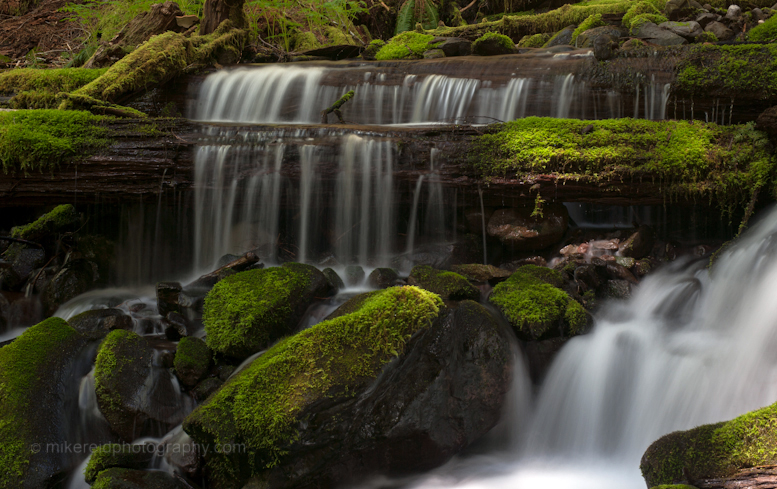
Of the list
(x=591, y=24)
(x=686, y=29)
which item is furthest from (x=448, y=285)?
(x=591, y=24)

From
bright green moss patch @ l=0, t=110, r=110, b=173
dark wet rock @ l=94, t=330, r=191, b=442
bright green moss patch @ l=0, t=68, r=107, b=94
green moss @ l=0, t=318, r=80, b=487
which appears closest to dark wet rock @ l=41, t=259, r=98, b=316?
bright green moss patch @ l=0, t=110, r=110, b=173

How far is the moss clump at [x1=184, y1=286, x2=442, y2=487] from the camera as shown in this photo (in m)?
3.08

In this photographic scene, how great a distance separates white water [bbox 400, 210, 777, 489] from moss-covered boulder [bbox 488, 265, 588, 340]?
7.0 inches

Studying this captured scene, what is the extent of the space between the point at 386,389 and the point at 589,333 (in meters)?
2.02

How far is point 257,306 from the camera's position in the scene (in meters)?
4.21

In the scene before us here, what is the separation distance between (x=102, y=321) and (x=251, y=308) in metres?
1.69

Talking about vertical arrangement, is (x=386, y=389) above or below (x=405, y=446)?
above

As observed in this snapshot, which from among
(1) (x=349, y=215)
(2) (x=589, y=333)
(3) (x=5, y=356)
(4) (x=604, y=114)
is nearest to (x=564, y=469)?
(2) (x=589, y=333)

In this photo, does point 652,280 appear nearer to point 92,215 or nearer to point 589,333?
point 589,333

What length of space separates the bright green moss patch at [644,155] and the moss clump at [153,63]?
18.3 ft

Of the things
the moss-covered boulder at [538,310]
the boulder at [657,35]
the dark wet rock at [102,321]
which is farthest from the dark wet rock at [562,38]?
the dark wet rock at [102,321]

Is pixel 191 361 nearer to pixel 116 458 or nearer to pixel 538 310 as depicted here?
pixel 116 458

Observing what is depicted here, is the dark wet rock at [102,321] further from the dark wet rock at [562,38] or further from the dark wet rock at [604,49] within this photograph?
the dark wet rock at [562,38]

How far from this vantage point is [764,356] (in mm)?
3564
